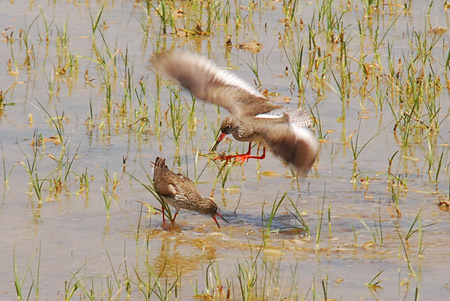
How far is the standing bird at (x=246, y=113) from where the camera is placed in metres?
7.53

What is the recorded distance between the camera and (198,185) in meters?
8.37

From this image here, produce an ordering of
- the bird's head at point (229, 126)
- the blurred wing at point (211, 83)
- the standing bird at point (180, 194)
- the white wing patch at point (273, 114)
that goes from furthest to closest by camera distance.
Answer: the blurred wing at point (211, 83), the bird's head at point (229, 126), the white wing patch at point (273, 114), the standing bird at point (180, 194)

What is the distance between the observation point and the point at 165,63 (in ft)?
30.4

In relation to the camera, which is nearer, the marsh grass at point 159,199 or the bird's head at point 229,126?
the marsh grass at point 159,199

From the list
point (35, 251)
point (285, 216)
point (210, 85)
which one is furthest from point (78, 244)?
point (210, 85)

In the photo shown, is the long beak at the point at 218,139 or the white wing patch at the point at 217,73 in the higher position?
the white wing patch at the point at 217,73

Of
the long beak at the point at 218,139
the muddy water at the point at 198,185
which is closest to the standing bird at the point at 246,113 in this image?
the long beak at the point at 218,139

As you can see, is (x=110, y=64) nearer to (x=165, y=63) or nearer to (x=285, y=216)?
(x=165, y=63)

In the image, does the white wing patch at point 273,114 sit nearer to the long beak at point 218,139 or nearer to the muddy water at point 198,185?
A: the long beak at point 218,139

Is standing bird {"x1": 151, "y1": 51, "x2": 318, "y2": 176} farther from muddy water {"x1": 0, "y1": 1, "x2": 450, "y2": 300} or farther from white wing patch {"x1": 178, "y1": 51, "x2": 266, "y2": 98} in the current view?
muddy water {"x1": 0, "y1": 1, "x2": 450, "y2": 300}

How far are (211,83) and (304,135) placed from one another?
1770mm

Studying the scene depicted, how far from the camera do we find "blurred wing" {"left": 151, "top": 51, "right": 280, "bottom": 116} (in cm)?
896

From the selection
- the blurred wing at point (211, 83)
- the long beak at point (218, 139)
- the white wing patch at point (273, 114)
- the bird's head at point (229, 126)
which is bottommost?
the long beak at point (218, 139)

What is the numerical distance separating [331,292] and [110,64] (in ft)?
18.2
